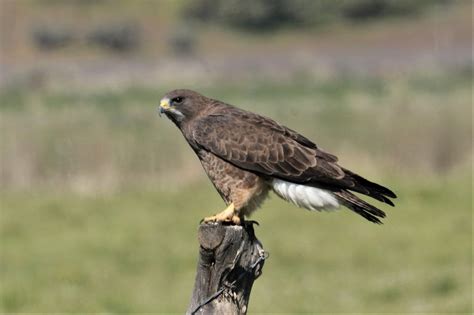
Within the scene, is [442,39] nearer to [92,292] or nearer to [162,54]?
[162,54]

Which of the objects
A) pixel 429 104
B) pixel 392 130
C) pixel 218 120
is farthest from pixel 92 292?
pixel 429 104

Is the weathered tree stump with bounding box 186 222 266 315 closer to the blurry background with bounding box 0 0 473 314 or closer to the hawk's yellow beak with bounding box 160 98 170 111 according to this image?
the hawk's yellow beak with bounding box 160 98 170 111

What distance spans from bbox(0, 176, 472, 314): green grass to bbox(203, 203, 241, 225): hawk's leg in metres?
3.78

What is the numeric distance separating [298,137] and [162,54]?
37648 mm

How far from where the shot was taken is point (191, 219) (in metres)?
13.8

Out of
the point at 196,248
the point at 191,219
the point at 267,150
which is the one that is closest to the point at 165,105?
the point at 267,150

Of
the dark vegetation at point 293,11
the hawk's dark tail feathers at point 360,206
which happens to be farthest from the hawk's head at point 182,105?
the dark vegetation at point 293,11

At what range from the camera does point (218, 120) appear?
6598 millimetres

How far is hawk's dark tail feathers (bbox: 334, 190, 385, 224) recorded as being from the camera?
592 cm

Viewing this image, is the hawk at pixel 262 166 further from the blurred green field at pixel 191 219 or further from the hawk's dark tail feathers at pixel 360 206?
the blurred green field at pixel 191 219

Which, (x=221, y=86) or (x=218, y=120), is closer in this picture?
(x=218, y=120)

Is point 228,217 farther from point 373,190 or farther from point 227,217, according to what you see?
point 373,190

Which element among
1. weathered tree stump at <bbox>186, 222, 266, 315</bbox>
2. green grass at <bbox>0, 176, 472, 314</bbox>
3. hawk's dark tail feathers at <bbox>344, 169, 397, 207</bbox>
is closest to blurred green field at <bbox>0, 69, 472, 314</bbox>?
green grass at <bbox>0, 176, 472, 314</bbox>

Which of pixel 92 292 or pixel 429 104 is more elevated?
pixel 429 104
